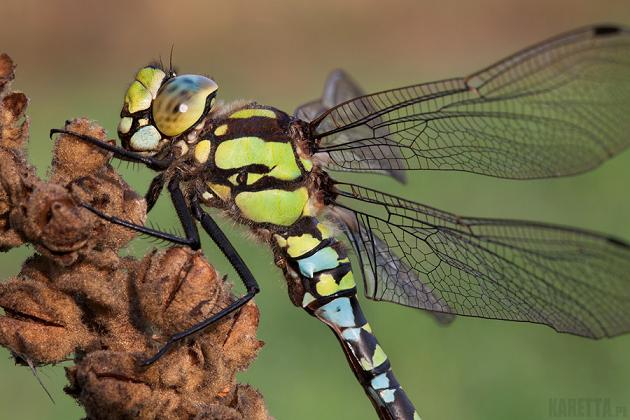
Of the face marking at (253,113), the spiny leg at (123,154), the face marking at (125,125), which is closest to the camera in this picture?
the spiny leg at (123,154)

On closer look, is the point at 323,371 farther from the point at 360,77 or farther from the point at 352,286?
the point at 360,77

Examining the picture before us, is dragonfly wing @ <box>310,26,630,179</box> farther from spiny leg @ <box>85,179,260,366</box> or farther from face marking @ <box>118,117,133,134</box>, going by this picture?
face marking @ <box>118,117,133,134</box>

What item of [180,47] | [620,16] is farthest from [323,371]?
[620,16]

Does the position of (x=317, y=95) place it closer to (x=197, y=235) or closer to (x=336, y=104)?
(x=336, y=104)

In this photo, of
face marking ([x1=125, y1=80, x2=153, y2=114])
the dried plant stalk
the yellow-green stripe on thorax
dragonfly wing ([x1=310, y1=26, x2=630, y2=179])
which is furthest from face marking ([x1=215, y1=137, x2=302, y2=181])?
the dried plant stalk

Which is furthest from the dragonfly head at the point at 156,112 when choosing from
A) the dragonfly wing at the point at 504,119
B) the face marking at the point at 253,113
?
the dragonfly wing at the point at 504,119

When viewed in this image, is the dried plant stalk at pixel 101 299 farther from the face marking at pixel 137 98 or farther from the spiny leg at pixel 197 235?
the face marking at pixel 137 98

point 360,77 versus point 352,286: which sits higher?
point 360,77

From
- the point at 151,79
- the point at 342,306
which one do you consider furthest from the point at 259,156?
the point at 342,306

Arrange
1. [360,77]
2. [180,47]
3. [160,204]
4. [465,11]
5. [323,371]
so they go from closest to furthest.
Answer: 1. [323,371]
2. [160,204]
3. [360,77]
4. [180,47]
5. [465,11]
